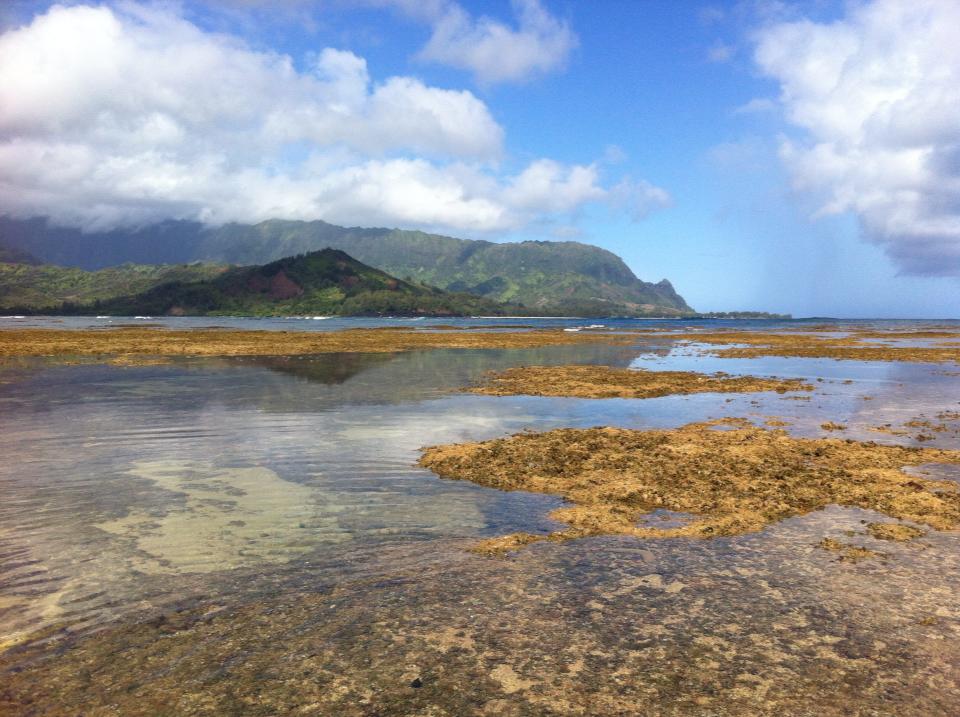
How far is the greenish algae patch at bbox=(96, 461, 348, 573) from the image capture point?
11.1 meters

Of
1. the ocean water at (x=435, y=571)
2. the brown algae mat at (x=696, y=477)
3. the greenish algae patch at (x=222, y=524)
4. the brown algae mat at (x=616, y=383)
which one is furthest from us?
the brown algae mat at (x=616, y=383)

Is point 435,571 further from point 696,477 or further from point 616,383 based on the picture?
point 616,383

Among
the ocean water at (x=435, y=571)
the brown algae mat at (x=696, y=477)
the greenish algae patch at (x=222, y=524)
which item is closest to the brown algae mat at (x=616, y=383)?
the brown algae mat at (x=696, y=477)

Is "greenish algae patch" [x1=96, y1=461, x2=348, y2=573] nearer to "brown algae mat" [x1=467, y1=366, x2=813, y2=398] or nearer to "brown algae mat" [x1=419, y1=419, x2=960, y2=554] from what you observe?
"brown algae mat" [x1=419, y1=419, x2=960, y2=554]

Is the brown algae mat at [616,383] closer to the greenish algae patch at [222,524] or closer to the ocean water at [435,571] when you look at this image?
the ocean water at [435,571]

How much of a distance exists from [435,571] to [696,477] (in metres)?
9.34

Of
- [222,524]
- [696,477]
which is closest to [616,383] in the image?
[696,477]

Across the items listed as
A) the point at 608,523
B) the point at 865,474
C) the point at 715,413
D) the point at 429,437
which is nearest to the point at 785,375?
the point at 715,413

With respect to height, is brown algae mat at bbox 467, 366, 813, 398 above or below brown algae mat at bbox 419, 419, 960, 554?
above

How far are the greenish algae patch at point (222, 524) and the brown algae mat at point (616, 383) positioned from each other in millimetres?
20340

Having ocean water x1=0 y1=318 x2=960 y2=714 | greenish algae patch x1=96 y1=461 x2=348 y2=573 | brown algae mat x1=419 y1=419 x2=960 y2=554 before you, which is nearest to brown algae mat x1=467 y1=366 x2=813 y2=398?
brown algae mat x1=419 y1=419 x2=960 y2=554

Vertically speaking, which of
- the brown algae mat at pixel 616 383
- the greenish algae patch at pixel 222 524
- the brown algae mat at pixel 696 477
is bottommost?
the greenish algae patch at pixel 222 524

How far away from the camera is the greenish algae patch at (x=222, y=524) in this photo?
1105cm

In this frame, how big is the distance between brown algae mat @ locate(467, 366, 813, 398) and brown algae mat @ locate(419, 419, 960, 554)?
12764mm
